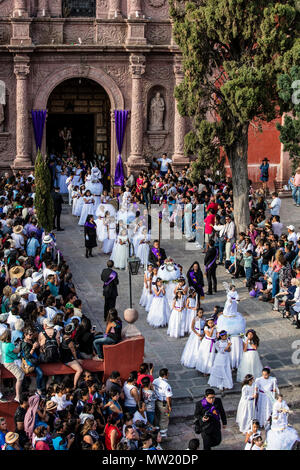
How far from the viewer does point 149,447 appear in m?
10.3

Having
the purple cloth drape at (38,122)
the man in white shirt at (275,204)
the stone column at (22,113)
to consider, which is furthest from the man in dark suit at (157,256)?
the purple cloth drape at (38,122)

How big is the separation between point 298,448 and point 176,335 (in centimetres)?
539

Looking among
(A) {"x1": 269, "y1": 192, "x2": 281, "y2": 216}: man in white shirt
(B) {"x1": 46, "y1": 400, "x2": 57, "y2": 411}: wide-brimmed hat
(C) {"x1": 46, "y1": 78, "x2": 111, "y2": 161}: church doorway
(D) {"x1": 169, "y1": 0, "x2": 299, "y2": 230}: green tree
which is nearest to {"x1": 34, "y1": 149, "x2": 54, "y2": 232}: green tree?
(D) {"x1": 169, "y1": 0, "x2": 299, "y2": 230}: green tree

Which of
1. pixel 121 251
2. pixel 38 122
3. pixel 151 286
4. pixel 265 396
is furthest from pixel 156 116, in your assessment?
pixel 265 396

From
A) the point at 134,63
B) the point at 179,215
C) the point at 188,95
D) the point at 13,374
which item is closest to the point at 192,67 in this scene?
the point at 188,95

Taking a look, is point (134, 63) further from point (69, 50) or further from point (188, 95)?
point (188, 95)

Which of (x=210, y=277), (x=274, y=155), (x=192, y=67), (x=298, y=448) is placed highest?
(x=192, y=67)

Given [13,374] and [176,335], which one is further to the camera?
[176,335]

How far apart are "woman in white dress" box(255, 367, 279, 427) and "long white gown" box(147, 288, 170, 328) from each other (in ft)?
14.6

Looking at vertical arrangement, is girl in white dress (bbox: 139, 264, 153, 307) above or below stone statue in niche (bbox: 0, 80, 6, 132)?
below

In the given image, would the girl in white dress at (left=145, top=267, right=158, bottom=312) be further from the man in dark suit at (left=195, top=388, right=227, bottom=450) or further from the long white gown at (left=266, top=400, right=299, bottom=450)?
the long white gown at (left=266, top=400, right=299, bottom=450)

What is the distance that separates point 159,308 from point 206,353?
279cm

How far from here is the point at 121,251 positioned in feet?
66.5

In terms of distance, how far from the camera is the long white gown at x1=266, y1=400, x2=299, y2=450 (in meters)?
10.9
